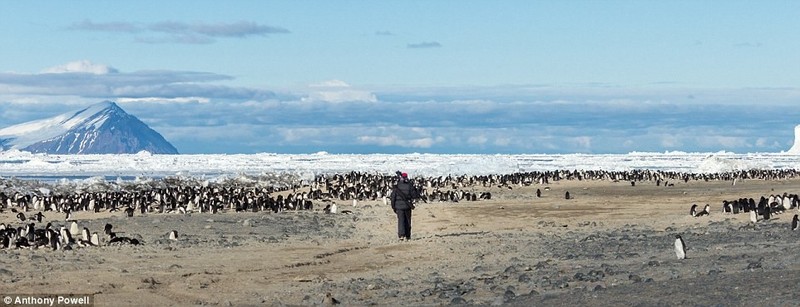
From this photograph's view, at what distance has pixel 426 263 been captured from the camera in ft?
56.2

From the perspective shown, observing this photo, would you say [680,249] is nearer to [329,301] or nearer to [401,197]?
[329,301]

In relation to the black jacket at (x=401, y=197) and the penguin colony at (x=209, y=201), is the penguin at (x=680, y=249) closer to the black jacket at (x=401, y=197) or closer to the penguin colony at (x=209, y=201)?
the black jacket at (x=401, y=197)

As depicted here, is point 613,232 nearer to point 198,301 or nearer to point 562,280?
point 562,280

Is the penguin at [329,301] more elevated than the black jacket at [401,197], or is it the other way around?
the black jacket at [401,197]

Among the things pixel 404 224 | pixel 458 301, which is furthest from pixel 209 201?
pixel 458 301

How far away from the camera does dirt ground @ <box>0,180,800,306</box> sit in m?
11.8

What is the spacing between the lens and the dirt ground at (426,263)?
1181 cm

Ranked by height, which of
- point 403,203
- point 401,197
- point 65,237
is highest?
point 401,197

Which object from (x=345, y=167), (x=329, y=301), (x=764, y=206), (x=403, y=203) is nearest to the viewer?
(x=329, y=301)

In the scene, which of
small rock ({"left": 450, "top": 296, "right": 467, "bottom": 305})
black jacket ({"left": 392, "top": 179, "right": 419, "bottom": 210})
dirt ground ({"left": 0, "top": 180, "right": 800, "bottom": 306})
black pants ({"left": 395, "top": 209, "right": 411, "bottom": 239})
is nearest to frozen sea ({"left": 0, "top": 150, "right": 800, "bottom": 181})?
dirt ground ({"left": 0, "top": 180, "right": 800, "bottom": 306})

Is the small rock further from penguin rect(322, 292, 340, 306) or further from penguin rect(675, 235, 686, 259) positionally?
penguin rect(675, 235, 686, 259)

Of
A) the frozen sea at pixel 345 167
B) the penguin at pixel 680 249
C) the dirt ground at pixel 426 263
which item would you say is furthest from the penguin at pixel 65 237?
the frozen sea at pixel 345 167

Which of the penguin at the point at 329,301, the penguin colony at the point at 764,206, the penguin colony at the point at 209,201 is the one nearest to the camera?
the penguin at the point at 329,301

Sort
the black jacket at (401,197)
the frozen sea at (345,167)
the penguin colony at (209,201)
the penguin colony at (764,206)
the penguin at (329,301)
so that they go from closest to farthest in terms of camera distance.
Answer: the penguin at (329,301) → the penguin colony at (209,201) → the black jacket at (401,197) → the penguin colony at (764,206) → the frozen sea at (345,167)
